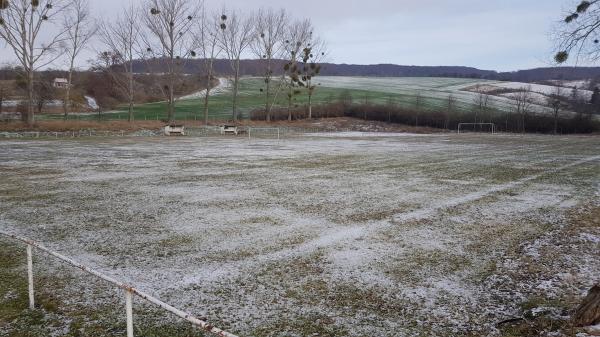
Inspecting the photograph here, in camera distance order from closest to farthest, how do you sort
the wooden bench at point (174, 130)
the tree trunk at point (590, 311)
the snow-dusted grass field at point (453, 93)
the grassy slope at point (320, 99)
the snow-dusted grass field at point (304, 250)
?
the tree trunk at point (590, 311)
the snow-dusted grass field at point (304, 250)
the wooden bench at point (174, 130)
the grassy slope at point (320, 99)
the snow-dusted grass field at point (453, 93)

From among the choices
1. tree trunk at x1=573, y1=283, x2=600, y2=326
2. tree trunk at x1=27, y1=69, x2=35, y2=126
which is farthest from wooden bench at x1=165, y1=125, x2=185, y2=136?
tree trunk at x1=573, y1=283, x2=600, y2=326

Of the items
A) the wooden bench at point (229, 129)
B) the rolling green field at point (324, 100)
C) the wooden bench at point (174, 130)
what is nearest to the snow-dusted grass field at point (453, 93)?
the rolling green field at point (324, 100)

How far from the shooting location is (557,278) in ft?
21.5

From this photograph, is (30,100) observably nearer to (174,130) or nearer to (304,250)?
(174,130)

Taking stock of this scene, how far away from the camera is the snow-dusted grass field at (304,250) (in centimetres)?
537

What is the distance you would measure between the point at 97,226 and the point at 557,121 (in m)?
71.4

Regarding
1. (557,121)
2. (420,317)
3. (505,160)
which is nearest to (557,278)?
(420,317)

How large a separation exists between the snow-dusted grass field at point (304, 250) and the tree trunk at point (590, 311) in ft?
0.71

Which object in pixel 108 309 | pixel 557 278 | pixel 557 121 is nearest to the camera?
pixel 108 309

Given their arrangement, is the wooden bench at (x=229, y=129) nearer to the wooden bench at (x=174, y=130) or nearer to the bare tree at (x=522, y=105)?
the wooden bench at (x=174, y=130)

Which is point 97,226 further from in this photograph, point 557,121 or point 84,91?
point 84,91

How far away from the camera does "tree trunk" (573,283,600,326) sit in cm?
485

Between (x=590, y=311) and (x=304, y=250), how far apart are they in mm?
4324

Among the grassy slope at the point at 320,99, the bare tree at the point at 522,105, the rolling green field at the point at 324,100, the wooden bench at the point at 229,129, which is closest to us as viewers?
the wooden bench at the point at 229,129
